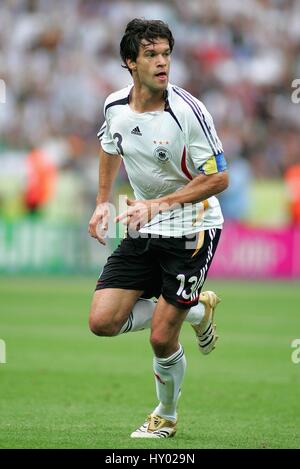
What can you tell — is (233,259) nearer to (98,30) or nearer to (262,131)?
(262,131)

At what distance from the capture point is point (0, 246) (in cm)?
2120

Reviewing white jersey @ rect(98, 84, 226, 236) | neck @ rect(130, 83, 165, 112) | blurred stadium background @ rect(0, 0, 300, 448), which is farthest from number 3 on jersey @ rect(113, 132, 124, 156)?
blurred stadium background @ rect(0, 0, 300, 448)

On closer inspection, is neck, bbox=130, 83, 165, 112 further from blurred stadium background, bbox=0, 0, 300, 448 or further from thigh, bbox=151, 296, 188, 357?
blurred stadium background, bbox=0, 0, 300, 448

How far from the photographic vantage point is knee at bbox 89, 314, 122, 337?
24.5 ft

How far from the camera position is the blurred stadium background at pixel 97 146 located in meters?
17.7

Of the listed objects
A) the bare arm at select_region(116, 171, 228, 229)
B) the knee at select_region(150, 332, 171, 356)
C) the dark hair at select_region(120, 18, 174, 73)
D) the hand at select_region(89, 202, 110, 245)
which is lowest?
the knee at select_region(150, 332, 171, 356)

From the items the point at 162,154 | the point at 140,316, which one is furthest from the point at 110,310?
the point at 162,154

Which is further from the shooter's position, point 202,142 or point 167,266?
point 167,266

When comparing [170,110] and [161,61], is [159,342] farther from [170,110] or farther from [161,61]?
[161,61]

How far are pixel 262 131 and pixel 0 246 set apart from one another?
21.6ft

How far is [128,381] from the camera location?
10.6m

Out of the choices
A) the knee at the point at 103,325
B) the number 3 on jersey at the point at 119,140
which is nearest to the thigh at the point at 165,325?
the knee at the point at 103,325

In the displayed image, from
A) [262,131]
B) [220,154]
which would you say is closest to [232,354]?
[220,154]

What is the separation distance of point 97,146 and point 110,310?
49.6 feet
